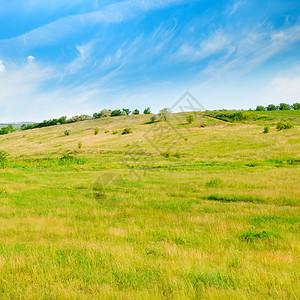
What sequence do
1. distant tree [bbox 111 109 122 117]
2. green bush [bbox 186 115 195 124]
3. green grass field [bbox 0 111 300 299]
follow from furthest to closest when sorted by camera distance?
distant tree [bbox 111 109 122 117] → green bush [bbox 186 115 195 124] → green grass field [bbox 0 111 300 299]

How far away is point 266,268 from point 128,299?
317 cm

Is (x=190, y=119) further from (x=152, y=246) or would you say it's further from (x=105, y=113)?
(x=152, y=246)

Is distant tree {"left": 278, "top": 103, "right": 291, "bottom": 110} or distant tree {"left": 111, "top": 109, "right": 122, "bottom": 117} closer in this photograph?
distant tree {"left": 111, "top": 109, "right": 122, "bottom": 117}

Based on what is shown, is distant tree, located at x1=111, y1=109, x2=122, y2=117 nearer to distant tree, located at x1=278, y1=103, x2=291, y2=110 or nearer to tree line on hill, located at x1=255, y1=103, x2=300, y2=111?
tree line on hill, located at x1=255, y1=103, x2=300, y2=111

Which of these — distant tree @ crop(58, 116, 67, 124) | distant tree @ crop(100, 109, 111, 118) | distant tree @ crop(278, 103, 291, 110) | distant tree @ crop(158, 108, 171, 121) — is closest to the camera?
distant tree @ crop(158, 108, 171, 121)

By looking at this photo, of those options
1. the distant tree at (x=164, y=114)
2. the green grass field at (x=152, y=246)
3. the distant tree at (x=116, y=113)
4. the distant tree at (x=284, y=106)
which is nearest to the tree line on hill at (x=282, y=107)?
the distant tree at (x=284, y=106)

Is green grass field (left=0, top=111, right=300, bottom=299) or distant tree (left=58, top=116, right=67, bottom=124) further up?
distant tree (left=58, top=116, right=67, bottom=124)

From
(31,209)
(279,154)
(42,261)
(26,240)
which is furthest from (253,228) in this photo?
(279,154)

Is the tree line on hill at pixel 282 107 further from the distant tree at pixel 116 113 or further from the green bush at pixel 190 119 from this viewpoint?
the distant tree at pixel 116 113

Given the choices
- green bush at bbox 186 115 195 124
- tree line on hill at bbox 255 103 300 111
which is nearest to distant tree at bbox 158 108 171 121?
green bush at bbox 186 115 195 124

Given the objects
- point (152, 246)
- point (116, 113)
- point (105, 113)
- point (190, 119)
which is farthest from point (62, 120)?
point (152, 246)

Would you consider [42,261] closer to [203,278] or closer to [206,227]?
[203,278]

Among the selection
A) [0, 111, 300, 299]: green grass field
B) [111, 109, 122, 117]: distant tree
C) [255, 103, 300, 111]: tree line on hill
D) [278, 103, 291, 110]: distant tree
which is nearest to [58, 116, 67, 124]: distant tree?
[111, 109, 122, 117]: distant tree

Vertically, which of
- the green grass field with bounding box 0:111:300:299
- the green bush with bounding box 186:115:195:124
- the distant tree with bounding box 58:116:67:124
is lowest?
the green grass field with bounding box 0:111:300:299
